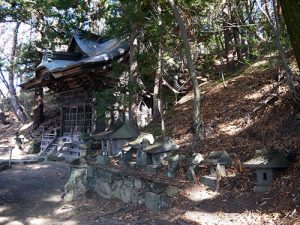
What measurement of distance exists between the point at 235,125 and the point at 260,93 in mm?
2302

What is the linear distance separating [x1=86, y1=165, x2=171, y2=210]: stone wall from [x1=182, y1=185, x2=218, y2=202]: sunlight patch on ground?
14.9 inches

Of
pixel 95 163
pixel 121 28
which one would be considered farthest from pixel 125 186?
pixel 121 28

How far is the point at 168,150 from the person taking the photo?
7.46 meters

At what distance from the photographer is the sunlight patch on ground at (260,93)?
405 inches

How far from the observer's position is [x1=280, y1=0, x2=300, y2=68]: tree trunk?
2.62 metres

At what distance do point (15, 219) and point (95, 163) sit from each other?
2.71 meters

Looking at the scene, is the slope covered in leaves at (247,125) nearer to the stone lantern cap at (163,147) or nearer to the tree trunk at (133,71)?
the stone lantern cap at (163,147)

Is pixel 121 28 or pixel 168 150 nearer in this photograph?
pixel 168 150

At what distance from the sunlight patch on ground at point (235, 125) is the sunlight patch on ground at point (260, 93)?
1.64 m

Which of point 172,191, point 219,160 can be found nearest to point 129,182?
point 172,191

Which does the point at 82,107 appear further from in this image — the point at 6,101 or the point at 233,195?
the point at 6,101

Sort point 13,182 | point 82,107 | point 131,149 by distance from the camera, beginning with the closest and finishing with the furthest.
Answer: point 131,149 → point 13,182 → point 82,107

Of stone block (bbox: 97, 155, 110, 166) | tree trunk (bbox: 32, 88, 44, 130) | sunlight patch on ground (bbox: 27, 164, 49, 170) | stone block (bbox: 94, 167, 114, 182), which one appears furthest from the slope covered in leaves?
tree trunk (bbox: 32, 88, 44, 130)

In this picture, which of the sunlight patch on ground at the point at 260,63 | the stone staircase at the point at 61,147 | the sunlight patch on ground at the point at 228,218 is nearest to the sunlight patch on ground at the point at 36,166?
the stone staircase at the point at 61,147
